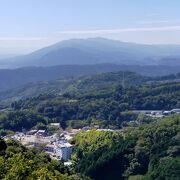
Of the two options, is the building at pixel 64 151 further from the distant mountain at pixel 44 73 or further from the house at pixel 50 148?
the distant mountain at pixel 44 73

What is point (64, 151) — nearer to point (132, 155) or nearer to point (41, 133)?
point (132, 155)

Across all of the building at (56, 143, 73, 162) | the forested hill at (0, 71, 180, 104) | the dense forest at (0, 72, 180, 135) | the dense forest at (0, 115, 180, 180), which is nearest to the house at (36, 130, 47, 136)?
the dense forest at (0, 72, 180, 135)

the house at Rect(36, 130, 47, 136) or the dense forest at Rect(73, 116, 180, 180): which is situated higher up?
the dense forest at Rect(73, 116, 180, 180)

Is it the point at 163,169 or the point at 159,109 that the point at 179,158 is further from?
the point at 159,109

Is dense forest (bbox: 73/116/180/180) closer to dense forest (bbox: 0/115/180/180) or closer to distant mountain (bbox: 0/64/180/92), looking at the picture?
dense forest (bbox: 0/115/180/180)

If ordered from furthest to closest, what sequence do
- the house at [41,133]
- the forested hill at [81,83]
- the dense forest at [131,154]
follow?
the forested hill at [81,83] → the house at [41,133] → the dense forest at [131,154]

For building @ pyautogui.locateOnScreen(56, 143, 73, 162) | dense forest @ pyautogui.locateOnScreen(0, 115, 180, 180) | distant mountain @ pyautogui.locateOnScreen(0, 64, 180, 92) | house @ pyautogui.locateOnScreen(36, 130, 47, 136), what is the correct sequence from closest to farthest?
dense forest @ pyautogui.locateOnScreen(0, 115, 180, 180) → building @ pyautogui.locateOnScreen(56, 143, 73, 162) → house @ pyautogui.locateOnScreen(36, 130, 47, 136) → distant mountain @ pyautogui.locateOnScreen(0, 64, 180, 92)

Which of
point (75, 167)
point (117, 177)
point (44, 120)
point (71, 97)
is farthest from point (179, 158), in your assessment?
point (71, 97)

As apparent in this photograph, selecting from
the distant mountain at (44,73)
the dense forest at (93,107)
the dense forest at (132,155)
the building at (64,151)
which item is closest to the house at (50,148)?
the building at (64,151)
